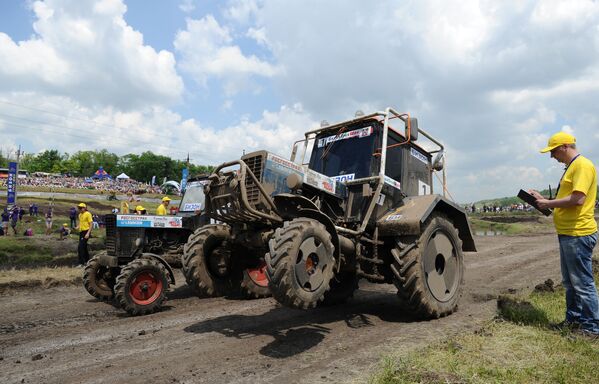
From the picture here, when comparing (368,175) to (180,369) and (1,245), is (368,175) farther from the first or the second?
(1,245)

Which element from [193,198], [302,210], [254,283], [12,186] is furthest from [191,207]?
[12,186]

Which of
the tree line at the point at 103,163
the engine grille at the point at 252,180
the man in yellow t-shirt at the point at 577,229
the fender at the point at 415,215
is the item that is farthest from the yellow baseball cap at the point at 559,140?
the tree line at the point at 103,163

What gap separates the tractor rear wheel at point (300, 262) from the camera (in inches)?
165

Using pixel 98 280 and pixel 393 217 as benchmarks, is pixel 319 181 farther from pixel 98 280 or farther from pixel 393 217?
pixel 98 280

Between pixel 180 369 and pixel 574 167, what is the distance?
479 centimetres

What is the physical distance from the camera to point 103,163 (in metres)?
124

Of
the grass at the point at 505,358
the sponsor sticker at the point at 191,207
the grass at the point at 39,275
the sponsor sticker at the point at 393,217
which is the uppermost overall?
the sponsor sticker at the point at 191,207

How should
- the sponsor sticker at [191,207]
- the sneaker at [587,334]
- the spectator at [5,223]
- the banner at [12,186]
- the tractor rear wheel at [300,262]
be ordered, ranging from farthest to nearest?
the banner at [12,186] < the spectator at [5,223] < the sponsor sticker at [191,207] < the sneaker at [587,334] < the tractor rear wheel at [300,262]

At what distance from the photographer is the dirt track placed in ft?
13.9

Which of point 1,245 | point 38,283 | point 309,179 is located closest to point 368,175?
point 309,179

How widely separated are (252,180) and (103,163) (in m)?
131

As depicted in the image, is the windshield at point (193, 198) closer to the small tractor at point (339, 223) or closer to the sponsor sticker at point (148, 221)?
the sponsor sticker at point (148, 221)

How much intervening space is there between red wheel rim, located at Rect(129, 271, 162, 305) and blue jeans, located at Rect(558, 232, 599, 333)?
611cm

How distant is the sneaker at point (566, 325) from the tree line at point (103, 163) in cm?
11010
